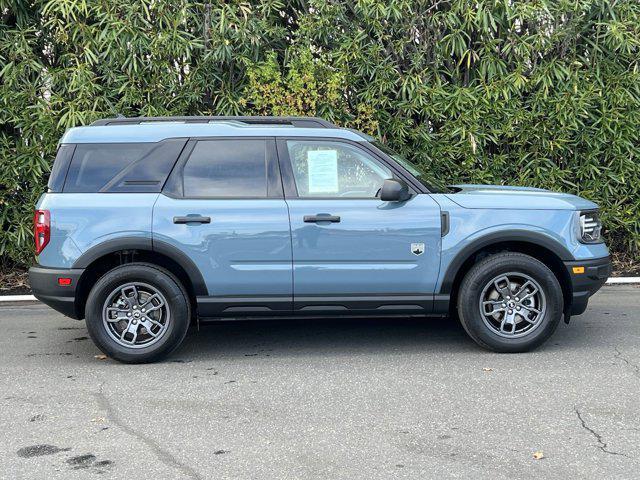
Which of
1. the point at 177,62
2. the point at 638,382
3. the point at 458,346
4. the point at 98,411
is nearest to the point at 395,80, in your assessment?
the point at 177,62

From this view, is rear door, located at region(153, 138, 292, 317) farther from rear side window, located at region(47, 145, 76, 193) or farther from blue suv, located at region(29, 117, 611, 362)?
rear side window, located at region(47, 145, 76, 193)

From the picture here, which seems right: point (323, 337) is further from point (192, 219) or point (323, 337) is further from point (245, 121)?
point (245, 121)

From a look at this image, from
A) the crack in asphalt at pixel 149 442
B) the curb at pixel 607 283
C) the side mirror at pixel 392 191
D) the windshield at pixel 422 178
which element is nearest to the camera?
the crack in asphalt at pixel 149 442

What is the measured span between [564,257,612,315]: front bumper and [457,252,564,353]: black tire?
5.6 inches

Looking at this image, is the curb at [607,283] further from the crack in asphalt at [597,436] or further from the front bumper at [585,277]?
the crack in asphalt at [597,436]

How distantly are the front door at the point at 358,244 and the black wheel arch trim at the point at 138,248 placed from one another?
78 cm

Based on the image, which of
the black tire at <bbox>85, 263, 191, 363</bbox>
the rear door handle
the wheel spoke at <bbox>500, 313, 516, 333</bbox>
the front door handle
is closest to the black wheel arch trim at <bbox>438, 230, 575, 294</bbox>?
the wheel spoke at <bbox>500, 313, 516, 333</bbox>

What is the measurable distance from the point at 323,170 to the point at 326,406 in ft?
6.29

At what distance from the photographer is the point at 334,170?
20.3 ft

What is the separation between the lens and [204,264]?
19.8 feet

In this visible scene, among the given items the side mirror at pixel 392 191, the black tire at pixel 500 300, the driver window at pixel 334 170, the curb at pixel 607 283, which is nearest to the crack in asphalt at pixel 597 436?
the black tire at pixel 500 300

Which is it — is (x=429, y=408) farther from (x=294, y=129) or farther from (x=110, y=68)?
(x=110, y=68)

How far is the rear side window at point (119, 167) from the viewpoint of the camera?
609cm

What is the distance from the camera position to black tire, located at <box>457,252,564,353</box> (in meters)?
6.10
